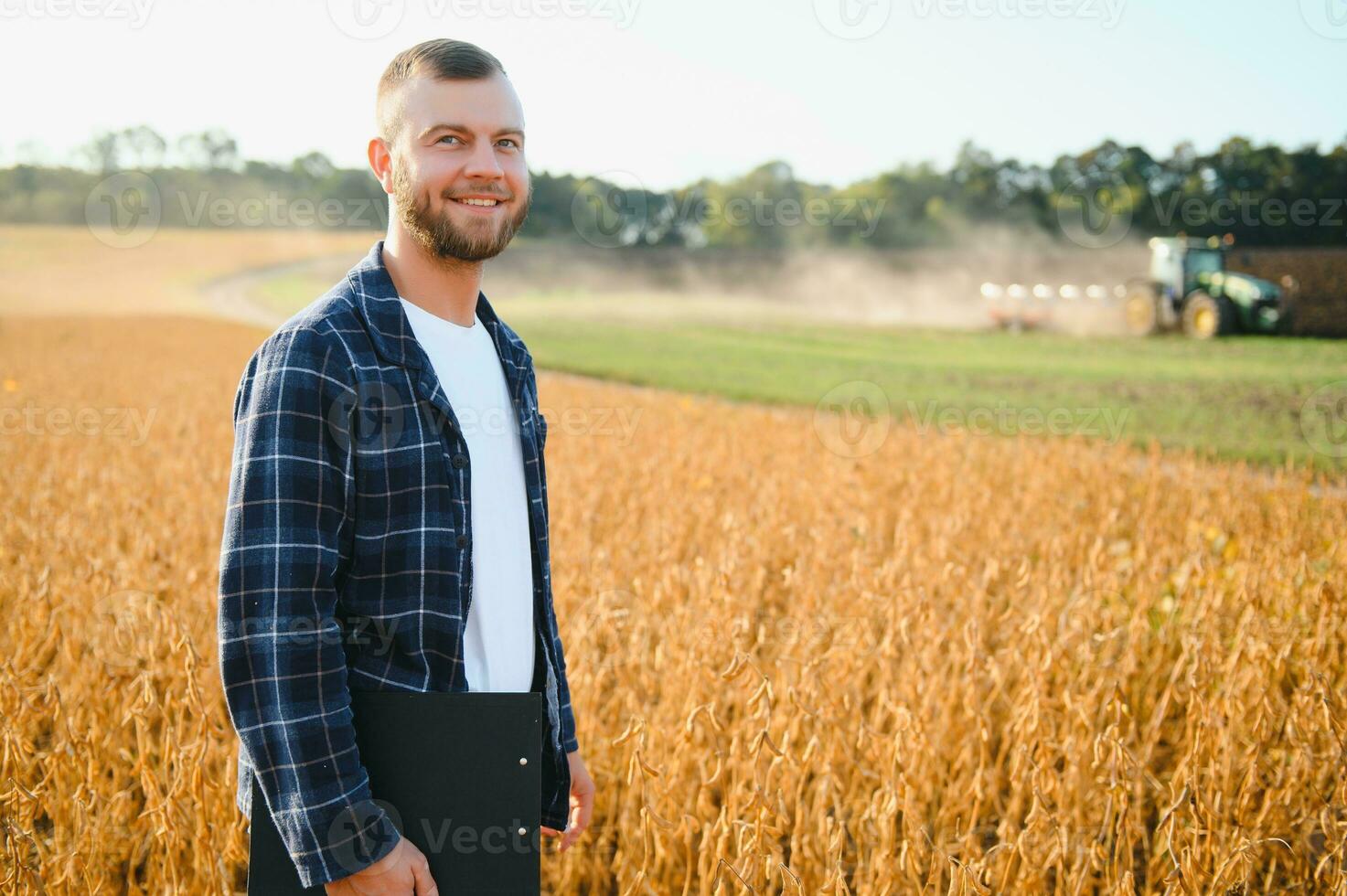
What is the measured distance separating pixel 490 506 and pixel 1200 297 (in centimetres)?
2189

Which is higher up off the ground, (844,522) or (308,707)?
(308,707)

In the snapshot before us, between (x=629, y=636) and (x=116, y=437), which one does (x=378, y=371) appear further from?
(x=116, y=437)

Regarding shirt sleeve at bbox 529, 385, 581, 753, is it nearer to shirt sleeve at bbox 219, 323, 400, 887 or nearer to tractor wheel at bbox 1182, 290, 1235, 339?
shirt sleeve at bbox 219, 323, 400, 887

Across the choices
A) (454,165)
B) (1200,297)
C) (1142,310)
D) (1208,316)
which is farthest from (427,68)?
(1142,310)

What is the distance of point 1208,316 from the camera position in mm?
20031

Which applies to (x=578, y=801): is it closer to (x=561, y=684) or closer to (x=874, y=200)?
(x=561, y=684)

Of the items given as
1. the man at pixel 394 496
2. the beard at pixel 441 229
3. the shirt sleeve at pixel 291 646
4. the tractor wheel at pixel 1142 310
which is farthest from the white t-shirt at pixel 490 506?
the tractor wheel at pixel 1142 310

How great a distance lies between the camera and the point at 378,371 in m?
1.60

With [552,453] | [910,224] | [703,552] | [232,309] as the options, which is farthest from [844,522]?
[232,309]

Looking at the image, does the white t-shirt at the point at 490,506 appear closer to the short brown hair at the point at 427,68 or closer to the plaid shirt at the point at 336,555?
the plaid shirt at the point at 336,555

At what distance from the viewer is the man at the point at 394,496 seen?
1458 mm

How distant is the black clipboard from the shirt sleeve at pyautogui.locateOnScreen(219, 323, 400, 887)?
0.19ft

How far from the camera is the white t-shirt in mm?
1768

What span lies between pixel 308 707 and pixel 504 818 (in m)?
0.35
